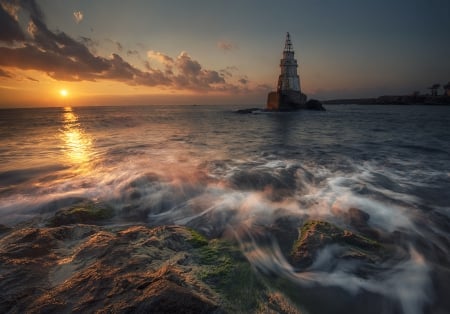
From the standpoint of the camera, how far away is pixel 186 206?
6.04 meters

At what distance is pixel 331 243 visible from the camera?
3.93 metres

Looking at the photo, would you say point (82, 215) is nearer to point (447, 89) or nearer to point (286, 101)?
point (286, 101)

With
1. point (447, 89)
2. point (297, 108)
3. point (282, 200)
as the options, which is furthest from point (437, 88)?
point (282, 200)

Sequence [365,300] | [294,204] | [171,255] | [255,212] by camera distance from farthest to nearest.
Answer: [294,204] < [255,212] < [171,255] < [365,300]

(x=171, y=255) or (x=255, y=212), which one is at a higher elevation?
(x=171, y=255)

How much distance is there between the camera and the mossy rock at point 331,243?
3.74 m

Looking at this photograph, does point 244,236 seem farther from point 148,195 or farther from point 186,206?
point 148,195

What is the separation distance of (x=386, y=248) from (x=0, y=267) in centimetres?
571

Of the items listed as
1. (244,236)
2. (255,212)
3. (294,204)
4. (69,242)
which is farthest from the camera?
(294,204)

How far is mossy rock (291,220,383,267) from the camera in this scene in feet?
12.3

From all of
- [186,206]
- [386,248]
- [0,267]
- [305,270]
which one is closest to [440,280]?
[386,248]

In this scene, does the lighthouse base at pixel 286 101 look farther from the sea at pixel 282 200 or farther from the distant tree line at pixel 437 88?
the distant tree line at pixel 437 88

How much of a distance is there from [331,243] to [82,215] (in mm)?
4939

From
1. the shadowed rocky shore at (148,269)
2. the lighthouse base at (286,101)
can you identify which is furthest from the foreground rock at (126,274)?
the lighthouse base at (286,101)
